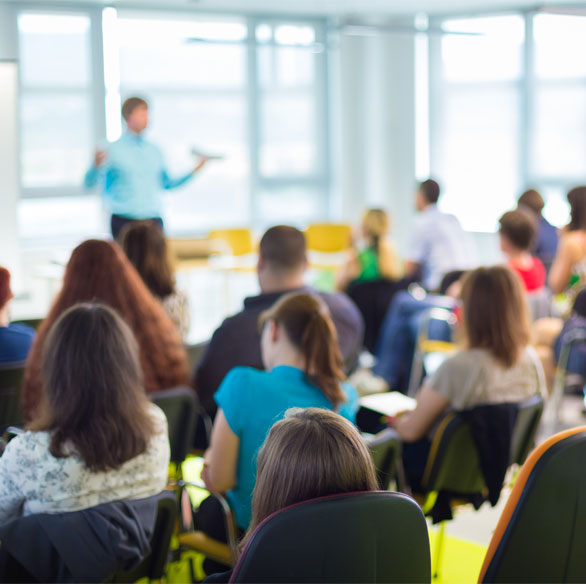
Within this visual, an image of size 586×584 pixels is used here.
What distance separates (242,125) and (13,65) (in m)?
4.20

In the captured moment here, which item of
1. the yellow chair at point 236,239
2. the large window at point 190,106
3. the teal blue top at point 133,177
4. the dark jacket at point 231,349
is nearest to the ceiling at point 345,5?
the large window at point 190,106

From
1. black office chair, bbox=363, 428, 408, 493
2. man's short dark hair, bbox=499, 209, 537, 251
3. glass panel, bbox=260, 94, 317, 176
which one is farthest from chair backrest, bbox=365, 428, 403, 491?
glass panel, bbox=260, 94, 317, 176

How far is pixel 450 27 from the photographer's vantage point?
10.4 m

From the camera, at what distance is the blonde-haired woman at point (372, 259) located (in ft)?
19.2

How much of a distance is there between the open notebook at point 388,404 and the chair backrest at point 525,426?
38 centimetres

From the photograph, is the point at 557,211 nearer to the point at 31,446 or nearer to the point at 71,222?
the point at 71,222

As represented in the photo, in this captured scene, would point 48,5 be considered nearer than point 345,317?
No

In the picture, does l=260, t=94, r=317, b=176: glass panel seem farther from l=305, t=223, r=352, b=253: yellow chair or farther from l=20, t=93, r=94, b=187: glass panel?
l=20, t=93, r=94, b=187: glass panel

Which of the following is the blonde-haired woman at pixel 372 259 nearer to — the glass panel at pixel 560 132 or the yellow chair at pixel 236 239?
the yellow chair at pixel 236 239

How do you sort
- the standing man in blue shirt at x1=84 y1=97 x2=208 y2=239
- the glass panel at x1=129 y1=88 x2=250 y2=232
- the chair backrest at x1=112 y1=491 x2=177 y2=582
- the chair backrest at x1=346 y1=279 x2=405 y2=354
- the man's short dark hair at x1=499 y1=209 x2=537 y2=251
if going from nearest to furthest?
the chair backrest at x1=112 y1=491 x2=177 y2=582, the man's short dark hair at x1=499 y1=209 x2=537 y2=251, the chair backrest at x1=346 y1=279 x2=405 y2=354, the standing man in blue shirt at x1=84 y1=97 x2=208 y2=239, the glass panel at x1=129 y1=88 x2=250 y2=232

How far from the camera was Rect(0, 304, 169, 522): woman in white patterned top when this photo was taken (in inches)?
80.6

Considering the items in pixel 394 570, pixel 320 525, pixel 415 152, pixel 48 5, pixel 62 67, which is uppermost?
pixel 48 5

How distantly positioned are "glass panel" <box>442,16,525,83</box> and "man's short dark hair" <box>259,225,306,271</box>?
6.77 metres

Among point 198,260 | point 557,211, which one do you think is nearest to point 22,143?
point 198,260
